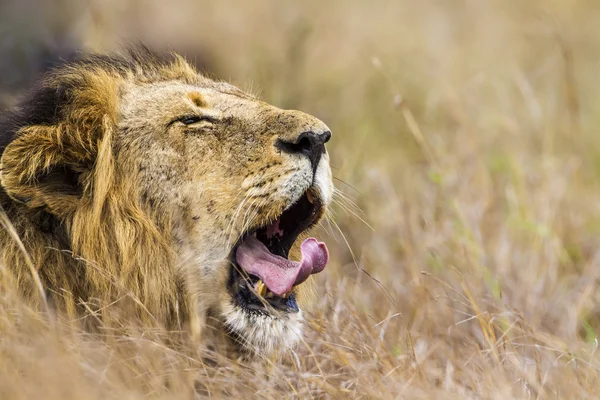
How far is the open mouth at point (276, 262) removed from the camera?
3.40m

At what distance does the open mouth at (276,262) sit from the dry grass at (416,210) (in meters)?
0.20

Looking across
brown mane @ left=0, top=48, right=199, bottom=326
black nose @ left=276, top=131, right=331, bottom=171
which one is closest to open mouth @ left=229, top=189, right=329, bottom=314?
black nose @ left=276, top=131, right=331, bottom=171

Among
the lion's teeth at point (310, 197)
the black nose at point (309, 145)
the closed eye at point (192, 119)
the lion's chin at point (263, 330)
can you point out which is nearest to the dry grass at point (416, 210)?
the lion's chin at point (263, 330)

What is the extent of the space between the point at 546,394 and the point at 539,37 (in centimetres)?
752

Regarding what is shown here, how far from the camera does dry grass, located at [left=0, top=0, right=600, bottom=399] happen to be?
3.00 metres

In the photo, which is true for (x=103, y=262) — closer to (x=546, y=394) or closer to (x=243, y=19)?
(x=546, y=394)

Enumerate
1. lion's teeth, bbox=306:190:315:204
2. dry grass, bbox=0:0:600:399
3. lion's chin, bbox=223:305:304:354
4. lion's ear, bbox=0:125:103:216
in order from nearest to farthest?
Result: 1. dry grass, bbox=0:0:600:399
2. lion's ear, bbox=0:125:103:216
3. lion's chin, bbox=223:305:304:354
4. lion's teeth, bbox=306:190:315:204

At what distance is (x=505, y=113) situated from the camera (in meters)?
7.23

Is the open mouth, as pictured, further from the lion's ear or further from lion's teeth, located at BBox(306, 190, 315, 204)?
the lion's ear

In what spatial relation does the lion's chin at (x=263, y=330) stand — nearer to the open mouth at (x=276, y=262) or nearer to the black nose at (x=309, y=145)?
the open mouth at (x=276, y=262)

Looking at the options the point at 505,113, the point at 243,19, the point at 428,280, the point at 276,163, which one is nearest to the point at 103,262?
the point at 276,163

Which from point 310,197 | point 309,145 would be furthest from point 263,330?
point 309,145

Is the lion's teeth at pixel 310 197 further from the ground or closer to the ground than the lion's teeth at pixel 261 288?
further from the ground

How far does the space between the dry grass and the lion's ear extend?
414 mm
